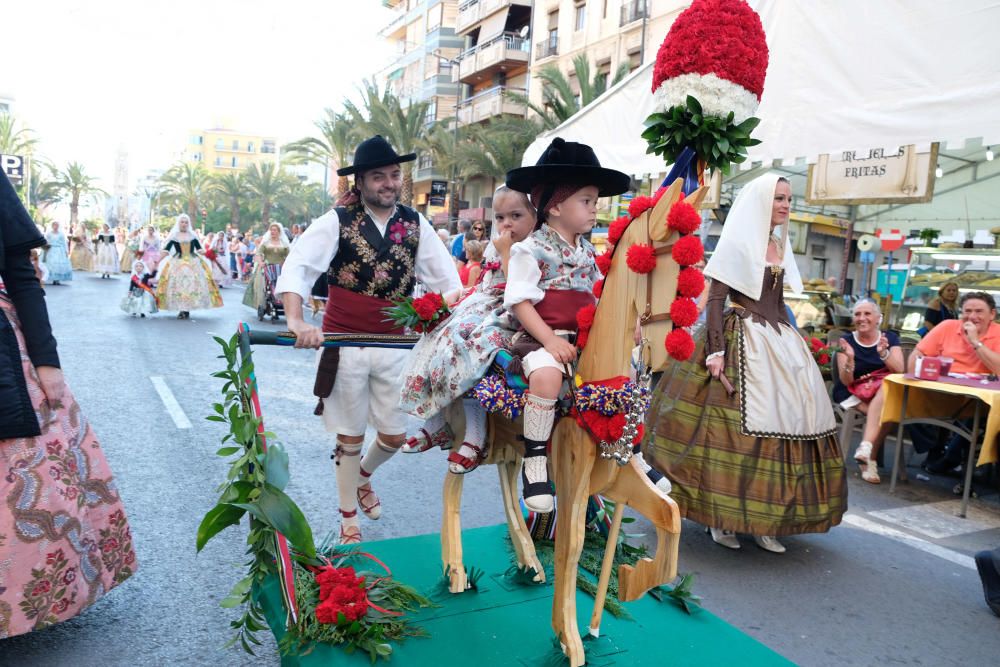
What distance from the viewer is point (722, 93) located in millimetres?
2570

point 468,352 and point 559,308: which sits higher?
point 559,308

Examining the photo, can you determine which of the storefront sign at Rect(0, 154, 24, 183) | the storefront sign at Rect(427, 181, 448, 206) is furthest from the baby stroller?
the storefront sign at Rect(0, 154, 24, 183)

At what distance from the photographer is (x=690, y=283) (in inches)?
97.4

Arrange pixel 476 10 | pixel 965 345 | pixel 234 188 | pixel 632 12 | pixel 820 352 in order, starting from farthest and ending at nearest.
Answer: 1. pixel 234 188
2. pixel 476 10
3. pixel 632 12
4. pixel 820 352
5. pixel 965 345

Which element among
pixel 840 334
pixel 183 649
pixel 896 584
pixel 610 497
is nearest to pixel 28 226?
pixel 183 649

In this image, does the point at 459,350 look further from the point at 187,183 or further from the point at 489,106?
the point at 187,183

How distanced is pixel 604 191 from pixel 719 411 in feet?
7.13

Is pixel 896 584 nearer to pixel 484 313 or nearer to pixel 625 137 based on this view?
pixel 484 313

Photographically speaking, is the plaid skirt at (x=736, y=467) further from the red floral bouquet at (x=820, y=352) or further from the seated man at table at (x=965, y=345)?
the red floral bouquet at (x=820, y=352)

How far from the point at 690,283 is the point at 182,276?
47.4 feet

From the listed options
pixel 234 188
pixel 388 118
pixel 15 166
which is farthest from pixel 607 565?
pixel 234 188

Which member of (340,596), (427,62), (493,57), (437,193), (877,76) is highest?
(427,62)

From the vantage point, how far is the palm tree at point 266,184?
187ft

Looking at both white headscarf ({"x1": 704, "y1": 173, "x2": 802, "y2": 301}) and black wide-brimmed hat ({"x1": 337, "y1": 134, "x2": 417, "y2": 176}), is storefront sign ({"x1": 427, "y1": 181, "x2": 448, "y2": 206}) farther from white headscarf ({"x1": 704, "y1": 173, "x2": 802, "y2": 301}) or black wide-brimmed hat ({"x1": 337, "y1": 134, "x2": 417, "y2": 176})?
black wide-brimmed hat ({"x1": 337, "y1": 134, "x2": 417, "y2": 176})
